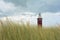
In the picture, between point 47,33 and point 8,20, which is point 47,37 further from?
point 8,20

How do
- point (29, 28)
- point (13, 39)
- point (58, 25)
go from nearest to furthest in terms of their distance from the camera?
point (13, 39) → point (29, 28) → point (58, 25)

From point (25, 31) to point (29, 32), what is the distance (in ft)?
0.32

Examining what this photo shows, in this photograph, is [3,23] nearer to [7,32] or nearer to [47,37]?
[7,32]

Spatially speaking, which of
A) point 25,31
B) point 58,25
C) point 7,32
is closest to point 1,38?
point 7,32

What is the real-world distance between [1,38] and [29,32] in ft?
2.16

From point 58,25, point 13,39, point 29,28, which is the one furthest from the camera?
point 58,25

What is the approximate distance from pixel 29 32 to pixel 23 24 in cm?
35

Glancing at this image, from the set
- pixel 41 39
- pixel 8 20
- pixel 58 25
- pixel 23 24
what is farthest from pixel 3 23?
pixel 58 25

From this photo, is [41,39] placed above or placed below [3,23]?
below

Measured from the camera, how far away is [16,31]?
15.6 ft

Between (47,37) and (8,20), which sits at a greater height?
(8,20)

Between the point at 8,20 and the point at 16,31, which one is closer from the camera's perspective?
the point at 16,31

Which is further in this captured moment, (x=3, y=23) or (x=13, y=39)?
(x=3, y=23)

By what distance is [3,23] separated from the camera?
16.8 feet
